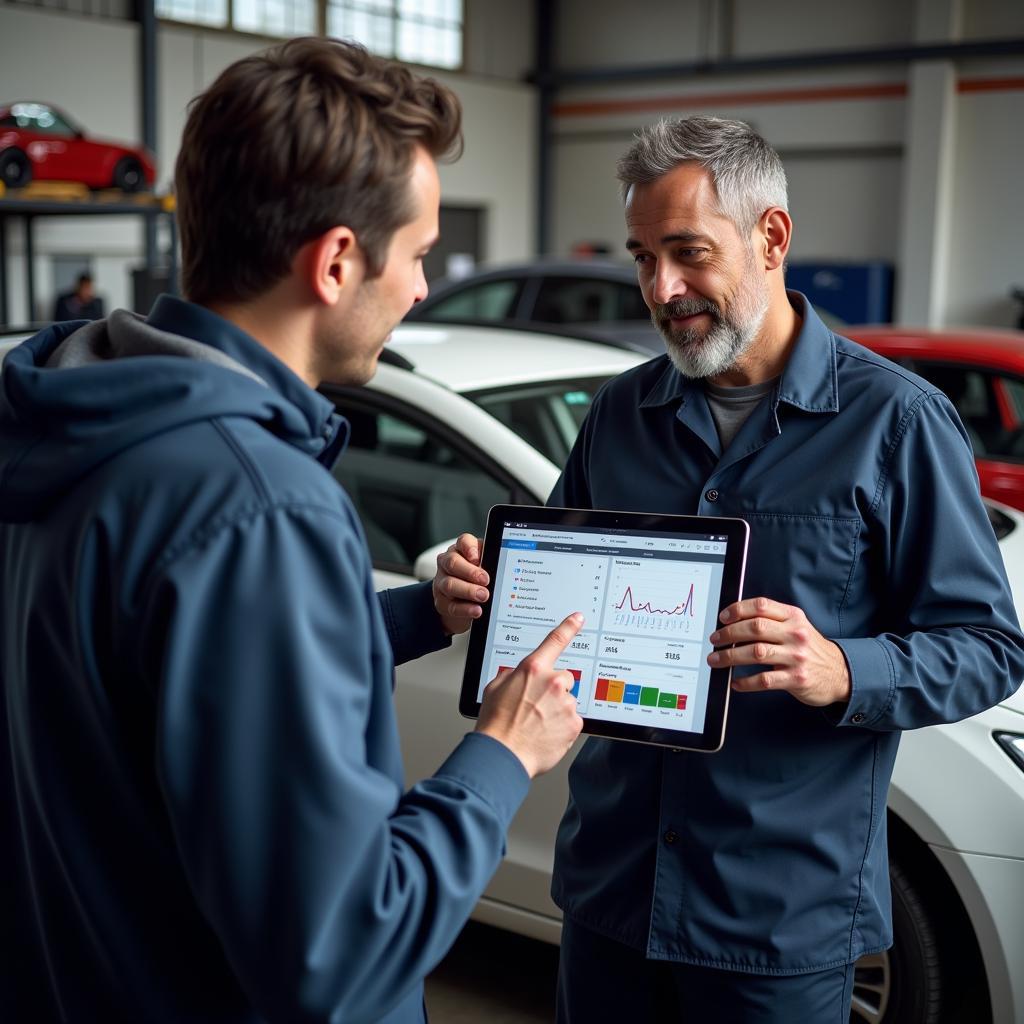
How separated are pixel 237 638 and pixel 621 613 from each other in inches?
29.5

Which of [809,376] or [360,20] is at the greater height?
[360,20]

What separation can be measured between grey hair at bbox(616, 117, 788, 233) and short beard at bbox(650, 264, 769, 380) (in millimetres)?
113

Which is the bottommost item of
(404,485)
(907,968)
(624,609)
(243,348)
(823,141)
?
(907,968)

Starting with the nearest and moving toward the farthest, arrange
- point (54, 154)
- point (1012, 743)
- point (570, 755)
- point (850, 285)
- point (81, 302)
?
point (1012, 743) < point (570, 755) < point (54, 154) < point (81, 302) < point (850, 285)

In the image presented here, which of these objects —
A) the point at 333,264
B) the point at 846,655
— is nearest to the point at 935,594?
the point at 846,655

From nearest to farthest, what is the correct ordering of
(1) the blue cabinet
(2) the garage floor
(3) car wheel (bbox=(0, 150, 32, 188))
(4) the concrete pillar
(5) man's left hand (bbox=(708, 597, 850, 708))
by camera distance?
(5) man's left hand (bbox=(708, 597, 850, 708)) → (2) the garage floor → (3) car wheel (bbox=(0, 150, 32, 188)) → (4) the concrete pillar → (1) the blue cabinet

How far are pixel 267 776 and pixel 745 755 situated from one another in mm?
885

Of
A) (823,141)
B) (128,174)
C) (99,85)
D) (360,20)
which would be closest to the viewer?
(128,174)

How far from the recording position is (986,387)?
5.12 metres

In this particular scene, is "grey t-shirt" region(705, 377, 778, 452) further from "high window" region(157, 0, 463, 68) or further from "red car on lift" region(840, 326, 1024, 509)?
"high window" region(157, 0, 463, 68)

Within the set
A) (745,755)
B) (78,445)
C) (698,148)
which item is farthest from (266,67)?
(745,755)

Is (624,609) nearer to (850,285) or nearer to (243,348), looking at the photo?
(243,348)

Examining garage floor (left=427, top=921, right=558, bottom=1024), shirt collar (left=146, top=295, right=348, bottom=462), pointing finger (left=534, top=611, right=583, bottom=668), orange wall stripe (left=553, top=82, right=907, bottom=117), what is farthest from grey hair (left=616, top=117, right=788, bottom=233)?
orange wall stripe (left=553, top=82, right=907, bottom=117)

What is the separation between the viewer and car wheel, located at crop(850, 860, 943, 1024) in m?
2.52
